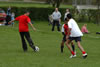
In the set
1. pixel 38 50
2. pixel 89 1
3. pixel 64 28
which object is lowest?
pixel 89 1

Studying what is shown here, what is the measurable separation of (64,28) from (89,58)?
167 centimetres

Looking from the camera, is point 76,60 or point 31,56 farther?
point 31,56

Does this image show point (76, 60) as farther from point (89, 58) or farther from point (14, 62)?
point (14, 62)

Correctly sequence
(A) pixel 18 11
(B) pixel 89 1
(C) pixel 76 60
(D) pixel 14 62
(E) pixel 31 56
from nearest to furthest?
(D) pixel 14 62, (C) pixel 76 60, (E) pixel 31 56, (A) pixel 18 11, (B) pixel 89 1

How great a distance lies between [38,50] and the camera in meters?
17.5

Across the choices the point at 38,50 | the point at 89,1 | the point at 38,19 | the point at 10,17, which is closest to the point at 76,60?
the point at 38,50

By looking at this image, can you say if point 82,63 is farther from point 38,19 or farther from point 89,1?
point 89,1

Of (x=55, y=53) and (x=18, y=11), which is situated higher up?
(x=55, y=53)

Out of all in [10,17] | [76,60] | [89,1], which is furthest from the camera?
[89,1]

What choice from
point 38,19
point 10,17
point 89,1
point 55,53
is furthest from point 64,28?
point 89,1

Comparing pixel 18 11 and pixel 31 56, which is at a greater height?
pixel 31 56

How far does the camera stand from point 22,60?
561 inches

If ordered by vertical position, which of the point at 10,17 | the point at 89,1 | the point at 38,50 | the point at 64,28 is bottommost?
the point at 89,1

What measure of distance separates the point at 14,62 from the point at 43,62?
3.27 feet
